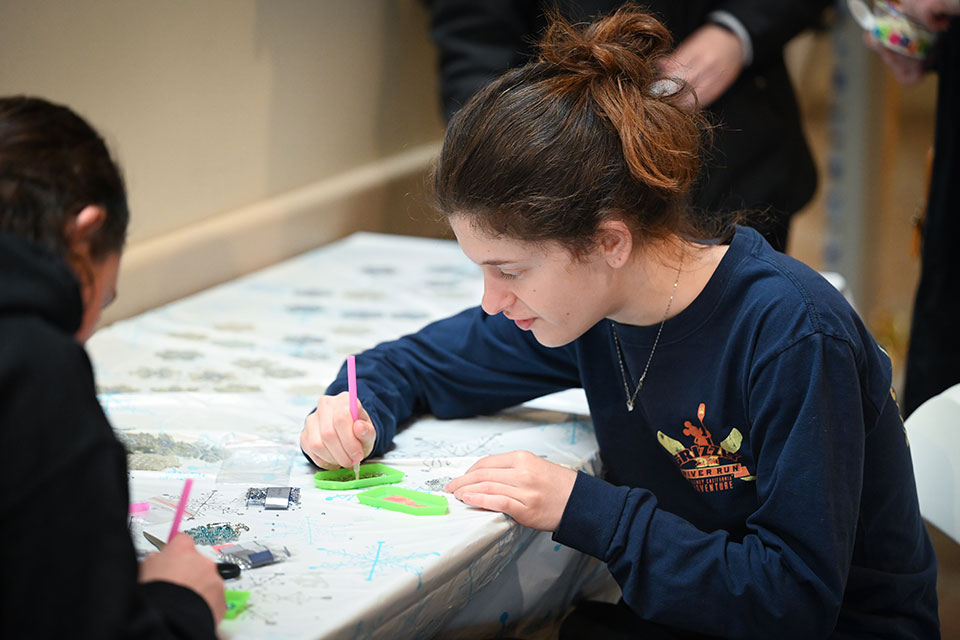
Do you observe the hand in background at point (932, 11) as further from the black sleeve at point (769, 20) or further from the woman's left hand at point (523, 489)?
the woman's left hand at point (523, 489)

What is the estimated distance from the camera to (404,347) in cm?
130

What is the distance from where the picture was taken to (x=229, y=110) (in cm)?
192

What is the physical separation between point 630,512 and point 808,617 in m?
0.19

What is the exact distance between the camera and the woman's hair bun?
1.02m

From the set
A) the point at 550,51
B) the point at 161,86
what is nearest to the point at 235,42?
the point at 161,86

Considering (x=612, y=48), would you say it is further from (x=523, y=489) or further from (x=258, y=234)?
(x=258, y=234)

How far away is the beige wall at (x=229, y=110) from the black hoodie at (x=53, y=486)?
0.70 meters

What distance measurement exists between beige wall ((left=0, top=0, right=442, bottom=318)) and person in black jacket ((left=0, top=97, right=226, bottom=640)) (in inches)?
24.1

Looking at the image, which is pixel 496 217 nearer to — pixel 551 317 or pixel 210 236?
pixel 551 317

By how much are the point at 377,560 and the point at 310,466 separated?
9.7 inches

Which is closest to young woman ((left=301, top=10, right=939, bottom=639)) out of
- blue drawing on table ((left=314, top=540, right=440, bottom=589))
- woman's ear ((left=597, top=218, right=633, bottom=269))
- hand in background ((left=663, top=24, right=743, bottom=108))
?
woman's ear ((left=597, top=218, right=633, bottom=269))

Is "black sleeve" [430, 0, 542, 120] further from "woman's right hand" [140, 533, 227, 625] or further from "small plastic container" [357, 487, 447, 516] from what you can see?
"woman's right hand" [140, 533, 227, 625]

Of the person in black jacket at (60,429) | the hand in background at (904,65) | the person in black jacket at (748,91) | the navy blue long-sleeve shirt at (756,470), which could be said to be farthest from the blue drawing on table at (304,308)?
the hand in background at (904,65)

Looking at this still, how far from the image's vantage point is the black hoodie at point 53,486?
25.0 inches
